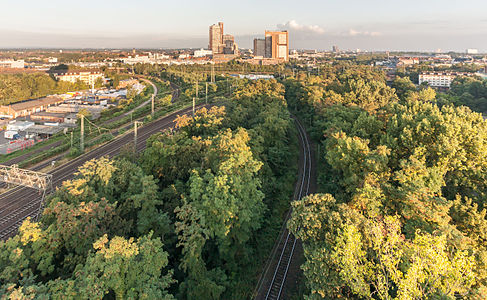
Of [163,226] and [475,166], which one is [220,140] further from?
[475,166]

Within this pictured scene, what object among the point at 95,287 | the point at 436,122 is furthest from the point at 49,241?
the point at 436,122

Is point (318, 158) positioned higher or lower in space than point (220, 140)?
lower

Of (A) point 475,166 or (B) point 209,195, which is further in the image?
(A) point 475,166

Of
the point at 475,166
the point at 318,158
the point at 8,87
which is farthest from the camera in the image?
the point at 8,87

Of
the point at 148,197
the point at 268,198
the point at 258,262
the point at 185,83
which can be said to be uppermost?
the point at 185,83

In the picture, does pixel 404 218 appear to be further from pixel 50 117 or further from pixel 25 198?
pixel 50 117

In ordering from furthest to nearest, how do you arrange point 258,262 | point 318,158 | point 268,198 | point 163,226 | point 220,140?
point 318,158, point 268,198, point 220,140, point 258,262, point 163,226

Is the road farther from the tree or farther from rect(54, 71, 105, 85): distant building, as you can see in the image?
rect(54, 71, 105, 85): distant building

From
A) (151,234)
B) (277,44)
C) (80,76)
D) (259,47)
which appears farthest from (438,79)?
(259,47)
